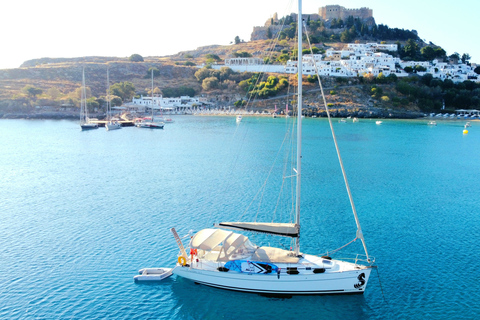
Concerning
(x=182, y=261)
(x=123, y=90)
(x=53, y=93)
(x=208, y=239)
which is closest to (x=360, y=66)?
(x=123, y=90)

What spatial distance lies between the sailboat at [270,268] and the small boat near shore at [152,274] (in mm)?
1141

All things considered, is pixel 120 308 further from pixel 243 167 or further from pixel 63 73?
pixel 63 73

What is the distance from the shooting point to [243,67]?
151000 millimetres

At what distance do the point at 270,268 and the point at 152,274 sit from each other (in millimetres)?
6275

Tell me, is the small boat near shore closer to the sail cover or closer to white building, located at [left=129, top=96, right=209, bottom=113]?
the sail cover

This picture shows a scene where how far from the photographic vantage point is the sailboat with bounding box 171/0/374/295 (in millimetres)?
17031

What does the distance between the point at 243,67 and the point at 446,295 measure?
13949cm

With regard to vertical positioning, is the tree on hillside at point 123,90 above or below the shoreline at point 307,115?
above

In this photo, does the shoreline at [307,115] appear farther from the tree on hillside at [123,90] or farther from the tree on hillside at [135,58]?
the tree on hillside at [135,58]

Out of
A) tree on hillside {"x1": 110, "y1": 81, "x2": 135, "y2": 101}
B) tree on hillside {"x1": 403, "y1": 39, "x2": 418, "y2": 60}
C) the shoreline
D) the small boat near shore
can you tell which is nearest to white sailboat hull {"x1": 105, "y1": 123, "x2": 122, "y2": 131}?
the shoreline

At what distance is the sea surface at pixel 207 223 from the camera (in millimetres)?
17375

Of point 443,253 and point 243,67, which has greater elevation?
point 243,67

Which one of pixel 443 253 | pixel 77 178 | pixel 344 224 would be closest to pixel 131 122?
pixel 77 178

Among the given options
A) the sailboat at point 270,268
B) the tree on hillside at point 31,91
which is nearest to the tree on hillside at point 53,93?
the tree on hillside at point 31,91
